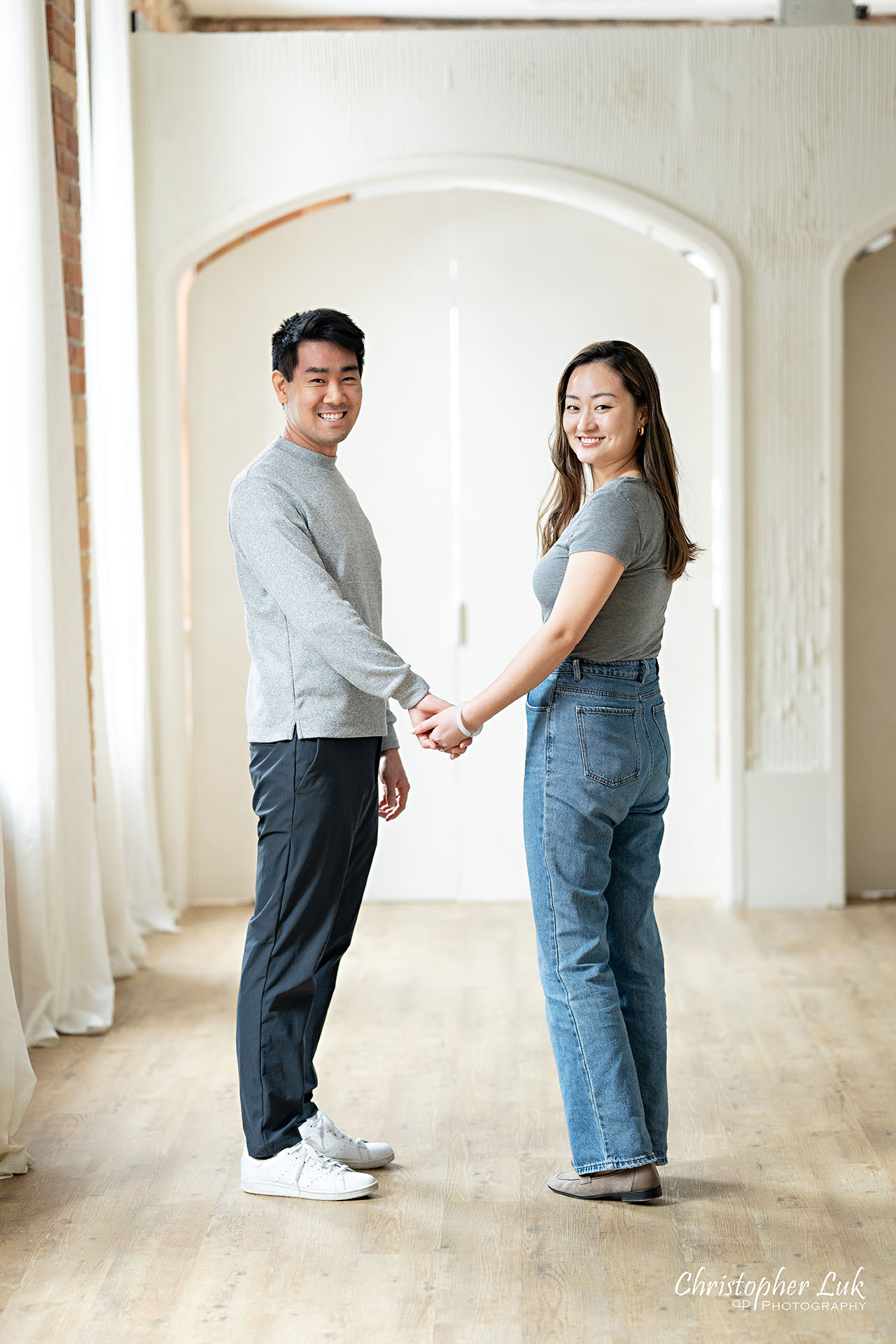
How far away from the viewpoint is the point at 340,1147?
2441 millimetres

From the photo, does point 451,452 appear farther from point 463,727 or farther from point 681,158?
point 463,727

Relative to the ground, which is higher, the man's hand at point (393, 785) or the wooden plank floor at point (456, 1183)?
the man's hand at point (393, 785)

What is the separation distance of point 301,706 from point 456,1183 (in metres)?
0.94

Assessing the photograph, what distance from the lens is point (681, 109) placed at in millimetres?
4262

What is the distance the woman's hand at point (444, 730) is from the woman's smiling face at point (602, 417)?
0.51 meters

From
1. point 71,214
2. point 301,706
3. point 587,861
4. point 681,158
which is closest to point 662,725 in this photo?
point 587,861

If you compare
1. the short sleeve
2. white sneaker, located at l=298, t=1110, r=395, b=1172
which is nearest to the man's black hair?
the short sleeve

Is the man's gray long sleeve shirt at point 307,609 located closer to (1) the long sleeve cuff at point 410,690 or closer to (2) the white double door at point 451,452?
(1) the long sleeve cuff at point 410,690

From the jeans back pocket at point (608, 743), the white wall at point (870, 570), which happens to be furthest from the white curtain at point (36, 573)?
the white wall at point (870, 570)

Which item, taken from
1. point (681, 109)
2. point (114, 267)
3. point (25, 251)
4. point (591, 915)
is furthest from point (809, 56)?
point (591, 915)

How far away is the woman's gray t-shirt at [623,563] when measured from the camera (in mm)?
2154

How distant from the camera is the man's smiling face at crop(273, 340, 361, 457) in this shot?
225 cm

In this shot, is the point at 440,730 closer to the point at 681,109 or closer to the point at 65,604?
the point at 65,604

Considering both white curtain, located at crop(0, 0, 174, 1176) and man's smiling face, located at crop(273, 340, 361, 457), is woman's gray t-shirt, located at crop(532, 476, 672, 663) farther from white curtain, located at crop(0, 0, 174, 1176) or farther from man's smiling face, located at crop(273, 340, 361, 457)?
white curtain, located at crop(0, 0, 174, 1176)
